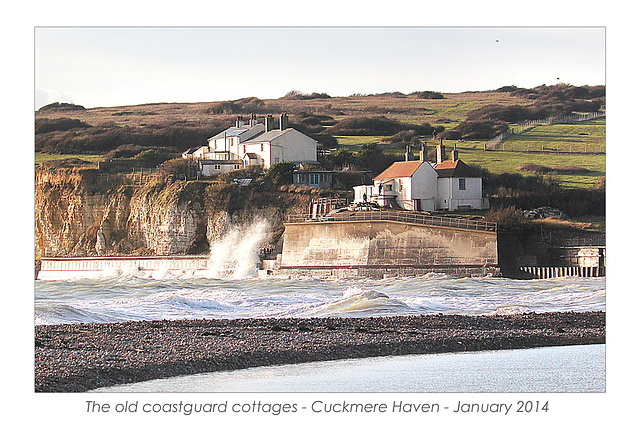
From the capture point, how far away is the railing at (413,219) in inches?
1554

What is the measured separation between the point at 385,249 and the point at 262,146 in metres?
17.9

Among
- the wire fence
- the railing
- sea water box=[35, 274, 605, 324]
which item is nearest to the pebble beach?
sea water box=[35, 274, 605, 324]

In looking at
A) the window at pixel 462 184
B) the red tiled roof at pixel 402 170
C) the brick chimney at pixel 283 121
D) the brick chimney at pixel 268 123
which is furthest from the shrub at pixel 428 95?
the window at pixel 462 184

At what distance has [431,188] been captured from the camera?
45.0 m

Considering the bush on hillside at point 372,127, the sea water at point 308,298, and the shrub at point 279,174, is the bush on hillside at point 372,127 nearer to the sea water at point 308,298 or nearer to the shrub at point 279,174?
the shrub at point 279,174

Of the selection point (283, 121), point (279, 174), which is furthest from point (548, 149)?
point (279, 174)

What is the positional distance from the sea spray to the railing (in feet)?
13.2

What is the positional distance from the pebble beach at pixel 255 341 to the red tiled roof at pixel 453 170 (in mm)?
18717

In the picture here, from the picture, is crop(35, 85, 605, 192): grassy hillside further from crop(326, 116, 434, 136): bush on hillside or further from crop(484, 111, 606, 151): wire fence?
crop(484, 111, 606, 151): wire fence

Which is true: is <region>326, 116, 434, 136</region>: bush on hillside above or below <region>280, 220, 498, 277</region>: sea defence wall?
above

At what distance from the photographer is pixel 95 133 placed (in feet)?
214

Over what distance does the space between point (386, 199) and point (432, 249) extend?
285 inches

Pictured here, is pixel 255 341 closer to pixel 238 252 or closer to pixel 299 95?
pixel 238 252

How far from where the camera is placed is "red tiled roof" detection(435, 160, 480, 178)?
4472cm
